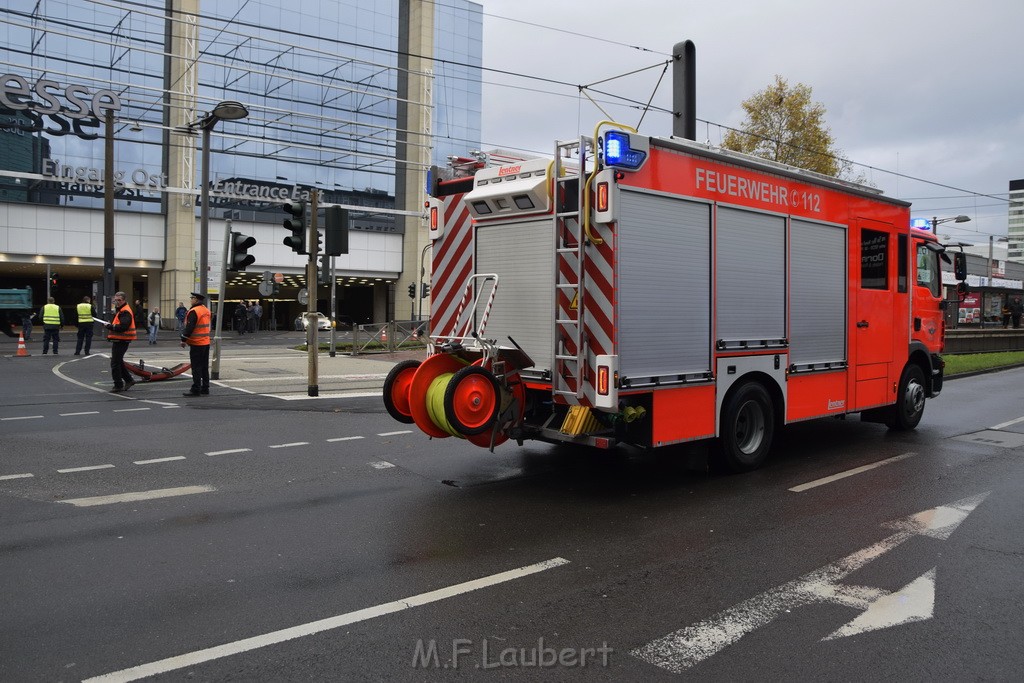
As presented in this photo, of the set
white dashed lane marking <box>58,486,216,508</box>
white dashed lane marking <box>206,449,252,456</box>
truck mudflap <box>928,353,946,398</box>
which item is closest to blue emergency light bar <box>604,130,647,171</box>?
white dashed lane marking <box>58,486,216,508</box>

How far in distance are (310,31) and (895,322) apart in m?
42.3

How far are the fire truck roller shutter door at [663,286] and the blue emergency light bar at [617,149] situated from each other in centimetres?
22

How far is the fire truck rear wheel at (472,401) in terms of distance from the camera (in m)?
6.29

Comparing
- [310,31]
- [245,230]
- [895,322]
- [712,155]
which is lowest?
[895,322]

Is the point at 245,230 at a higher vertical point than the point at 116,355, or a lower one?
higher

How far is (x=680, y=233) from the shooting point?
269 inches

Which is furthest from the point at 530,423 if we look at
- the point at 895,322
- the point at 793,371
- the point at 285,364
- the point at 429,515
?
the point at 285,364

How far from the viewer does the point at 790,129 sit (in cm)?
3192

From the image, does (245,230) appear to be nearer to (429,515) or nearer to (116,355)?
(116,355)

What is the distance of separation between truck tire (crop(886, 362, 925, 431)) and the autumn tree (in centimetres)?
2309

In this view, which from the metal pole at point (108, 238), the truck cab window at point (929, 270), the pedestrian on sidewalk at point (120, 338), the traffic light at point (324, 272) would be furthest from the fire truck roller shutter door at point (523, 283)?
the metal pole at point (108, 238)

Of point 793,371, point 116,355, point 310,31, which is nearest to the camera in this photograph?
point 793,371

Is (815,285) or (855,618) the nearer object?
(855,618)

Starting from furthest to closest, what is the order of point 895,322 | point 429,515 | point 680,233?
1. point 895,322
2. point 680,233
3. point 429,515
